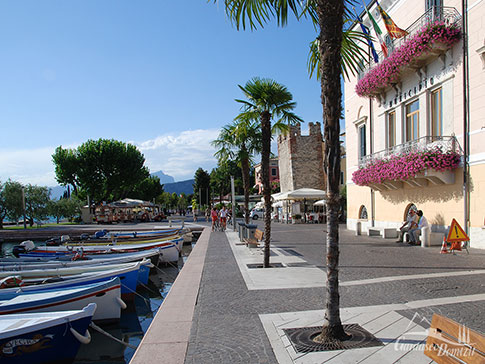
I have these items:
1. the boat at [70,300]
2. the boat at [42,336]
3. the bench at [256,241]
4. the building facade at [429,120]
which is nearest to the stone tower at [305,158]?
the building facade at [429,120]

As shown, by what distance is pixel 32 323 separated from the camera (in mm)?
5855

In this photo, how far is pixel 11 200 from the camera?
143ft

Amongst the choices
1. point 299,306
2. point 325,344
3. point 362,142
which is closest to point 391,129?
point 362,142

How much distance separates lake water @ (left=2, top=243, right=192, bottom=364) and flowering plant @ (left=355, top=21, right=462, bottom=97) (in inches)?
525

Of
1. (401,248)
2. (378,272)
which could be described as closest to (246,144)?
(401,248)

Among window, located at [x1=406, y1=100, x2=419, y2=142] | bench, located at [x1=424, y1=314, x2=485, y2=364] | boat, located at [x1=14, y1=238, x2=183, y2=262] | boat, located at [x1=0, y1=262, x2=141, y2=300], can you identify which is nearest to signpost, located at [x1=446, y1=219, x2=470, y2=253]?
window, located at [x1=406, y1=100, x2=419, y2=142]

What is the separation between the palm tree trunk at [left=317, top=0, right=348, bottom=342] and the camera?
5.13 meters

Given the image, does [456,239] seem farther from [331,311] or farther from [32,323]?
[32,323]

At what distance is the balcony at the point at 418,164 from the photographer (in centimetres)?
1487

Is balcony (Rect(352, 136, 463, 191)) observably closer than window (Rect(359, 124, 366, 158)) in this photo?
Yes

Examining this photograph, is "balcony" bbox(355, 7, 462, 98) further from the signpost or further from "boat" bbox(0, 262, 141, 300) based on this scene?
"boat" bbox(0, 262, 141, 300)

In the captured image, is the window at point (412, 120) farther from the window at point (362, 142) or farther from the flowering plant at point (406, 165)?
the window at point (362, 142)

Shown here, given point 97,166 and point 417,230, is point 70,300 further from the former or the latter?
point 97,166

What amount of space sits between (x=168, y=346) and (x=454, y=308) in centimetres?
459
